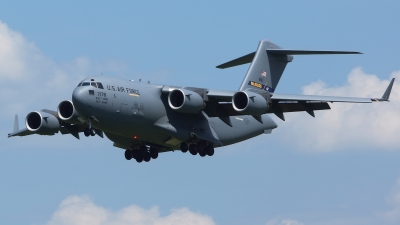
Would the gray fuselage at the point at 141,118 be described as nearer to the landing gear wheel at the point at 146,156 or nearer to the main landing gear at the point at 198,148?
the main landing gear at the point at 198,148

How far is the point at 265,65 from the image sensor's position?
30797 millimetres

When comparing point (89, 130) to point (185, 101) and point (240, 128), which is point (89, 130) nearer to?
point (185, 101)

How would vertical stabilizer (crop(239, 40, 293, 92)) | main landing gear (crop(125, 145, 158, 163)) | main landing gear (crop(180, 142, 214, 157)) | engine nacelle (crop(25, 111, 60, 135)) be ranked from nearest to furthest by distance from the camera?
main landing gear (crop(180, 142, 214, 157)) → engine nacelle (crop(25, 111, 60, 135)) → main landing gear (crop(125, 145, 158, 163)) → vertical stabilizer (crop(239, 40, 293, 92))

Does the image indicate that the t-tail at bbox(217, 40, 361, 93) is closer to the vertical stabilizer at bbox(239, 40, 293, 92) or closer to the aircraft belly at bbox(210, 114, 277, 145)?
the vertical stabilizer at bbox(239, 40, 293, 92)

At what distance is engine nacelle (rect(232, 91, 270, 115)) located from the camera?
26.3m

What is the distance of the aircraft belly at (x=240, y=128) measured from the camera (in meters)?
29.3

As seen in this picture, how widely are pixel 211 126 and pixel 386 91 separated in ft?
19.7

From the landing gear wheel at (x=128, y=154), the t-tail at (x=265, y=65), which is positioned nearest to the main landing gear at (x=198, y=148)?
the landing gear wheel at (x=128, y=154)

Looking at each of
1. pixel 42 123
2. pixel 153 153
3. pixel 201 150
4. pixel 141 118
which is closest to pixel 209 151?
pixel 201 150

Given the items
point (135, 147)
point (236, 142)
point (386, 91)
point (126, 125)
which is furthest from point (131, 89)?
point (386, 91)

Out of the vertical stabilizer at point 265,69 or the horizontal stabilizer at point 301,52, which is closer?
the horizontal stabilizer at point 301,52

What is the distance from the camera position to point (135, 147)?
29.5 metres

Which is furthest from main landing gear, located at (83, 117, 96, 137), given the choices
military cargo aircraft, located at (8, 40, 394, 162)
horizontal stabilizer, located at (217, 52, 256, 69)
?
horizontal stabilizer, located at (217, 52, 256, 69)

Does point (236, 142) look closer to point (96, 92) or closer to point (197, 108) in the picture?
point (197, 108)
